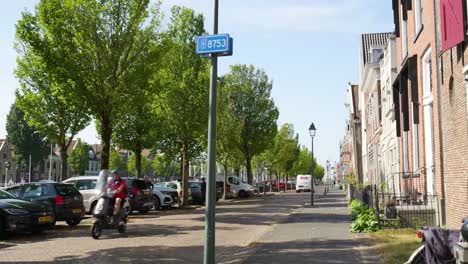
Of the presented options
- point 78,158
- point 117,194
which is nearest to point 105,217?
point 117,194

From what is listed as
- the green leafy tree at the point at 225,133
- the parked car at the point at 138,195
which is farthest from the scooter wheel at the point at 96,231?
the green leafy tree at the point at 225,133

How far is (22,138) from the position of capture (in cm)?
8638

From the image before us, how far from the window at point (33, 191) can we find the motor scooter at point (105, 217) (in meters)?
3.64

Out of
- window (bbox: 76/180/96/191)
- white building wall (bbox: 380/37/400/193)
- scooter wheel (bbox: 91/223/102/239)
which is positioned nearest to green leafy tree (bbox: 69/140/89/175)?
window (bbox: 76/180/96/191)

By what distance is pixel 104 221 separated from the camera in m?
13.6

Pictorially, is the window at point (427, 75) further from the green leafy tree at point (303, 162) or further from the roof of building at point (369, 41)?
the green leafy tree at point (303, 162)

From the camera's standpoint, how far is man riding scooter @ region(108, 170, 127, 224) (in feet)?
45.8

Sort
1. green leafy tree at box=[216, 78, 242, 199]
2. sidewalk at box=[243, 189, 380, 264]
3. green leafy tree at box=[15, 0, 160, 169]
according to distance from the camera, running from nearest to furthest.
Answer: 1. sidewalk at box=[243, 189, 380, 264]
2. green leafy tree at box=[15, 0, 160, 169]
3. green leafy tree at box=[216, 78, 242, 199]

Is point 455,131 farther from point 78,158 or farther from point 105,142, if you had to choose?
point 78,158

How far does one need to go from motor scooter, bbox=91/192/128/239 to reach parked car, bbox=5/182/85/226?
296 cm

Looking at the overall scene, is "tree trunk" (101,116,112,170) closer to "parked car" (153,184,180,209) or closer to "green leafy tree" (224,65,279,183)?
"parked car" (153,184,180,209)

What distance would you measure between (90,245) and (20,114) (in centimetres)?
8280

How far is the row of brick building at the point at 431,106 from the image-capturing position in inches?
449

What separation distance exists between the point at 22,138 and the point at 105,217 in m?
79.8
